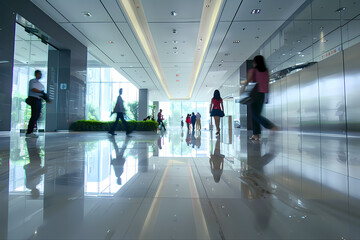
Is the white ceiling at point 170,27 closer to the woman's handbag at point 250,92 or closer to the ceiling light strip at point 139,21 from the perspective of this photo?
the ceiling light strip at point 139,21

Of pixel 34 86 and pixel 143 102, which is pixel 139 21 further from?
pixel 143 102

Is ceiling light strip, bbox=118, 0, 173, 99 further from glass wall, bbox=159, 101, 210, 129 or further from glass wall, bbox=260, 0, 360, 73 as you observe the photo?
glass wall, bbox=159, 101, 210, 129

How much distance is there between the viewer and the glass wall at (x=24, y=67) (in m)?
8.34

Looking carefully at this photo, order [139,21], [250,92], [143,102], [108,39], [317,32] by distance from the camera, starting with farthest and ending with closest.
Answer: [143,102]
[108,39]
[139,21]
[317,32]
[250,92]

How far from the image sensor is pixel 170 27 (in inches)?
353

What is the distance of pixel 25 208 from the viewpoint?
0.99 meters

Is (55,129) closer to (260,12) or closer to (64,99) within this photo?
(64,99)

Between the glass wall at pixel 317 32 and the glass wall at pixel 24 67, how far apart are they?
10859mm

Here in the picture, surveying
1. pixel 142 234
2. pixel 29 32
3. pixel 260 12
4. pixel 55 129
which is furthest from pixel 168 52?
pixel 142 234

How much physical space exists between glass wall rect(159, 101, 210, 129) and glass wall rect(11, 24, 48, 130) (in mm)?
27497

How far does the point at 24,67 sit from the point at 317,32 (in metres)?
12.7

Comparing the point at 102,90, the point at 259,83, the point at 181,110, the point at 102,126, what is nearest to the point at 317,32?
A: the point at 259,83

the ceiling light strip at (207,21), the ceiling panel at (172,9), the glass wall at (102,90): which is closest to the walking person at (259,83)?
the ceiling light strip at (207,21)

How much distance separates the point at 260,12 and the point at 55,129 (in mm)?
10643
